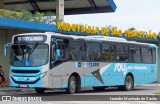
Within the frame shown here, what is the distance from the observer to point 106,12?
39.5 m

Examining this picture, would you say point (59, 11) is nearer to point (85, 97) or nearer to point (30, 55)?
point (30, 55)

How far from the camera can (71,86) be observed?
72.3ft

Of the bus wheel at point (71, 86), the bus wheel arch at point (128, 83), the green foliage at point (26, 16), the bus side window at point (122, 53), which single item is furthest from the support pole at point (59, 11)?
the bus wheel at point (71, 86)

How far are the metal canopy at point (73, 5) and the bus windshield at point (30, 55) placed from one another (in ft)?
57.7

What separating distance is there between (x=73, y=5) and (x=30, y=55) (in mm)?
19947

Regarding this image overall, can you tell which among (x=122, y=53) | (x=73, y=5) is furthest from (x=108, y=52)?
(x=73, y=5)

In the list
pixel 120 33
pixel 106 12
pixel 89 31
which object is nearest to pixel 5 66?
pixel 89 31

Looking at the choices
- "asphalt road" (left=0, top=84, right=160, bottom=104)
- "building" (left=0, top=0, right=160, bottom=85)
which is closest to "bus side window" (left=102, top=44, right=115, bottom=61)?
"asphalt road" (left=0, top=84, right=160, bottom=104)

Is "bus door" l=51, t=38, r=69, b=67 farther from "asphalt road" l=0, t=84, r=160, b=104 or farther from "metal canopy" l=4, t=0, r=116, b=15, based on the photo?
"metal canopy" l=4, t=0, r=116, b=15

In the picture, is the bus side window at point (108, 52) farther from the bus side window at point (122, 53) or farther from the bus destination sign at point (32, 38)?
the bus destination sign at point (32, 38)

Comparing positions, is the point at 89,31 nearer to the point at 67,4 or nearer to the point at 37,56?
the point at 67,4

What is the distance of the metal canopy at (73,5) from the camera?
38406 millimetres

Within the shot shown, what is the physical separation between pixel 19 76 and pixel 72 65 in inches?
113

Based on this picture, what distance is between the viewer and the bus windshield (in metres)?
20.5
